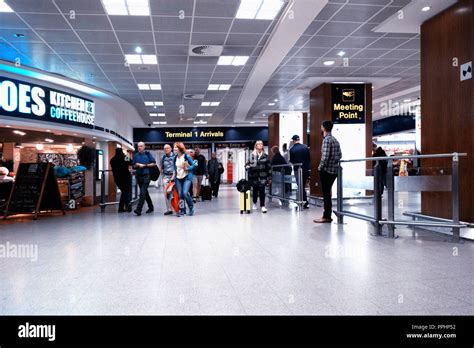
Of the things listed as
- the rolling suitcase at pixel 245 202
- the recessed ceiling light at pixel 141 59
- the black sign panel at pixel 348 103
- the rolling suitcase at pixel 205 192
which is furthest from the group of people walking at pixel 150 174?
the black sign panel at pixel 348 103

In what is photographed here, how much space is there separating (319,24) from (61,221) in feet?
20.2

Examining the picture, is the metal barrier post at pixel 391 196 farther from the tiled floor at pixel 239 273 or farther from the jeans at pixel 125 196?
the jeans at pixel 125 196

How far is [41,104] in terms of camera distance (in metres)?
10.6

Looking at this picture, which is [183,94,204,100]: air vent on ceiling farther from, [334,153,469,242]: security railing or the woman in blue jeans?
[334,153,469,242]: security railing

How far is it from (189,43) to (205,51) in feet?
1.88

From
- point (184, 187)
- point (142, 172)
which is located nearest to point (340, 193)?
point (184, 187)

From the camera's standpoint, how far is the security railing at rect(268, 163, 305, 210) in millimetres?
9438

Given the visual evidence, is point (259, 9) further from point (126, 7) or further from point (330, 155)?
point (330, 155)

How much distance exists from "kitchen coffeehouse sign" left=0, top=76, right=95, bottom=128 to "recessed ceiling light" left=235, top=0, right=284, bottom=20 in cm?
585

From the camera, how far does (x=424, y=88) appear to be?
6852mm

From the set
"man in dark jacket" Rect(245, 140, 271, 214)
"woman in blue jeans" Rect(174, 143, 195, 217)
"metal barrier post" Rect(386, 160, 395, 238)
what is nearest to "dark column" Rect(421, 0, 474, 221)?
"metal barrier post" Rect(386, 160, 395, 238)
